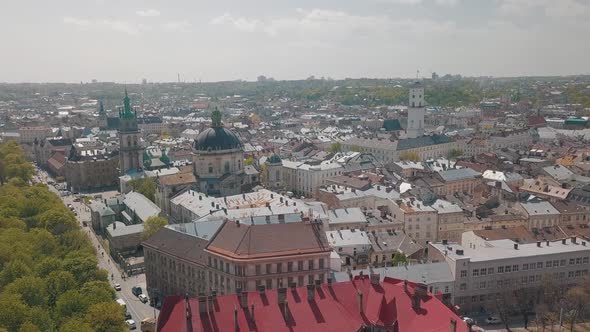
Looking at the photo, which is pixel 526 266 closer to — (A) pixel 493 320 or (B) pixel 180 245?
(A) pixel 493 320

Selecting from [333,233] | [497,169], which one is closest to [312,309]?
[333,233]

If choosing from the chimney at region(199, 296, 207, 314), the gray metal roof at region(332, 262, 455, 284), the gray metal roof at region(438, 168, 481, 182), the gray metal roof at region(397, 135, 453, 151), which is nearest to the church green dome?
the gray metal roof at region(438, 168, 481, 182)

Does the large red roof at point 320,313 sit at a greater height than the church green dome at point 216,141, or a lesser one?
lesser

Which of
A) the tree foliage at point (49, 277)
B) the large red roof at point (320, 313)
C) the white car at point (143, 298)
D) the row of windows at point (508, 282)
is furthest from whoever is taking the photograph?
the white car at point (143, 298)

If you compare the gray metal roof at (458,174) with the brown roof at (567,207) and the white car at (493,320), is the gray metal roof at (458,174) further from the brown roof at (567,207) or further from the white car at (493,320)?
the white car at (493,320)

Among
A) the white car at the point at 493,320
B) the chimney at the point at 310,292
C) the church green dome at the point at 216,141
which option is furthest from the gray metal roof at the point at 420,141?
the chimney at the point at 310,292

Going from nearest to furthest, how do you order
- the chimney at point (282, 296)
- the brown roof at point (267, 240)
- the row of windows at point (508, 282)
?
the chimney at point (282, 296) → the brown roof at point (267, 240) → the row of windows at point (508, 282)

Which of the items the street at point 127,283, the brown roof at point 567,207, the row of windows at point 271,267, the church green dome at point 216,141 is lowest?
the street at point 127,283

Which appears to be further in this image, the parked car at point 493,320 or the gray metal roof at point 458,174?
the gray metal roof at point 458,174
